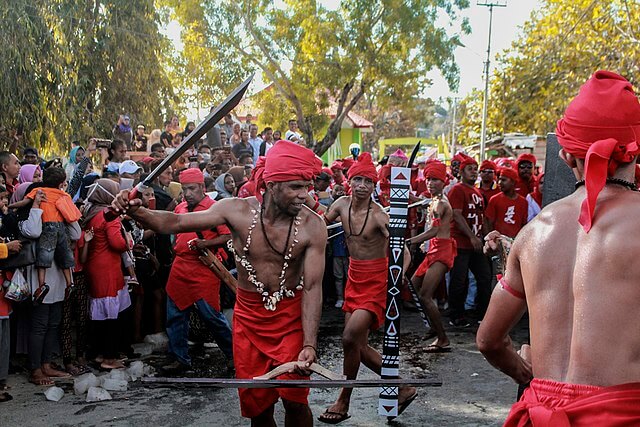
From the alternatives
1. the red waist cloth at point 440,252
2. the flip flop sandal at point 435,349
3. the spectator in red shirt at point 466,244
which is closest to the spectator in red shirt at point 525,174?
the spectator in red shirt at point 466,244

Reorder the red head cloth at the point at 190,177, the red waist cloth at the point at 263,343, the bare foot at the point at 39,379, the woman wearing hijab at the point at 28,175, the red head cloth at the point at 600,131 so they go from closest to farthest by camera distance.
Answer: the red head cloth at the point at 600,131
the red waist cloth at the point at 263,343
the bare foot at the point at 39,379
the red head cloth at the point at 190,177
the woman wearing hijab at the point at 28,175

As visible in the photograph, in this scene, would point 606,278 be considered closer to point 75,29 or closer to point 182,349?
point 182,349

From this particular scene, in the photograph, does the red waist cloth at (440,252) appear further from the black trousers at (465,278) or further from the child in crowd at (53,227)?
the child in crowd at (53,227)

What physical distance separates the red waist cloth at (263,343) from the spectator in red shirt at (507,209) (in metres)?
5.98

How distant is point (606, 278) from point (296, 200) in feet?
8.95

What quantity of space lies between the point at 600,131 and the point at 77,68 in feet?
46.1

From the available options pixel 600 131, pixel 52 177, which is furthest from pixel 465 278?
pixel 600 131

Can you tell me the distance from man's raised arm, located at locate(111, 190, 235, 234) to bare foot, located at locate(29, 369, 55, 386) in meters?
3.09

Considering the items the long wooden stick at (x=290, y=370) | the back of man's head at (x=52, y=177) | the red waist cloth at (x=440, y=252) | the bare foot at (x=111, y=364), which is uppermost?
the back of man's head at (x=52, y=177)

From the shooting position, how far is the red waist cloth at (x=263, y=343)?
4832 mm

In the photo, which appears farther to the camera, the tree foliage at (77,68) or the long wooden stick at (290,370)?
the tree foliage at (77,68)

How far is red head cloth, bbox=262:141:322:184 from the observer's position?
500 cm

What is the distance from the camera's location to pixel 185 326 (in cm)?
777

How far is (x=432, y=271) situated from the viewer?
29.9 ft
